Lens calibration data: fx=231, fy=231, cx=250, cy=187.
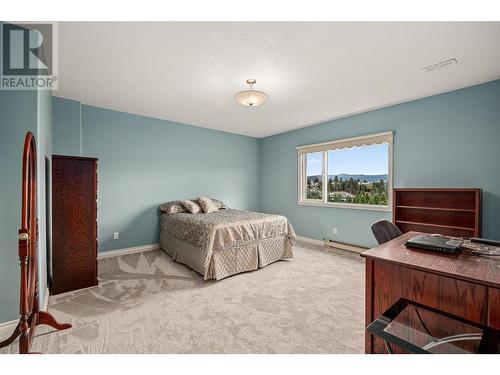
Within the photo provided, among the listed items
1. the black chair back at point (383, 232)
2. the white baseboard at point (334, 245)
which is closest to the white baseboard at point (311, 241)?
the white baseboard at point (334, 245)

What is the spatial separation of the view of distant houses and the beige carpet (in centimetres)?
133

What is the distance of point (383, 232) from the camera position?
2.12 metres

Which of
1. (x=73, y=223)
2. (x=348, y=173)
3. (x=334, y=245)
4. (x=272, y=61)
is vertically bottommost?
(x=334, y=245)

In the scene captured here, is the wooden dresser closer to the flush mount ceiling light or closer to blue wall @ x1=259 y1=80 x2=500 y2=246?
the flush mount ceiling light

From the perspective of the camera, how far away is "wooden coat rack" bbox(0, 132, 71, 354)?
4.42ft

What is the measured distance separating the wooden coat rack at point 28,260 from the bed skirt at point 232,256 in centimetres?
146

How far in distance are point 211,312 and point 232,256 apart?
99 centimetres

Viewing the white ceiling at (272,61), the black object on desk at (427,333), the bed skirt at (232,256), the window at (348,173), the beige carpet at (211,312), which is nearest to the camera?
the black object on desk at (427,333)

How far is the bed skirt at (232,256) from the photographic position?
2.98 metres

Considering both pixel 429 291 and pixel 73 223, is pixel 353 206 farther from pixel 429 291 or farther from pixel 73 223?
pixel 73 223

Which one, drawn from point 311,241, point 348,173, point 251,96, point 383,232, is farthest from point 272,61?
point 311,241

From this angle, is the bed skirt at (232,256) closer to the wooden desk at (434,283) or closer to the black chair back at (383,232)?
the black chair back at (383,232)
